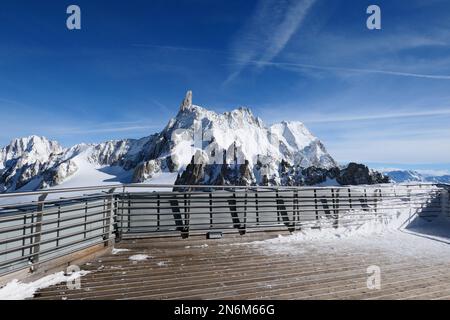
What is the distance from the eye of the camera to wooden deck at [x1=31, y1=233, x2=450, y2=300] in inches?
262


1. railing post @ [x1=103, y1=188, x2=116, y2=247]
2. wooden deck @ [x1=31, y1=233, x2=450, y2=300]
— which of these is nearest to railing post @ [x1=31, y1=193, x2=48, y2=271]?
wooden deck @ [x1=31, y1=233, x2=450, y2=300]

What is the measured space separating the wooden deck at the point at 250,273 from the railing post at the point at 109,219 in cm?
51

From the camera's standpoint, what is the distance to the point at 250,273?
7930 millimetres

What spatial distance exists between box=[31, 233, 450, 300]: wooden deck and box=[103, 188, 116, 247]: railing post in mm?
506

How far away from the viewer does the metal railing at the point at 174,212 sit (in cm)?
738

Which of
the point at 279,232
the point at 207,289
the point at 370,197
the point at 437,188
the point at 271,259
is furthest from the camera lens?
Answer: the point at 437,188

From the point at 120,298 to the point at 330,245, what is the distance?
7.03 m

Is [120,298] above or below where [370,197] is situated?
below

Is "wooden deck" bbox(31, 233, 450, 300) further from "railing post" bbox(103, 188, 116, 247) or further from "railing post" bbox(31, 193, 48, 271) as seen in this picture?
"railing post" bbox(31, 193, 48, 271)

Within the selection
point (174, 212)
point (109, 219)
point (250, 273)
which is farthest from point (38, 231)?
point (250, 273)

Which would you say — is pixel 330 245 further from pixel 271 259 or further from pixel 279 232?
pixel 271 259

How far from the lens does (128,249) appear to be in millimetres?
9758

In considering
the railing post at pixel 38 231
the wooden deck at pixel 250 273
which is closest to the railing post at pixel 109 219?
the wooden deck at pixel 250 273
